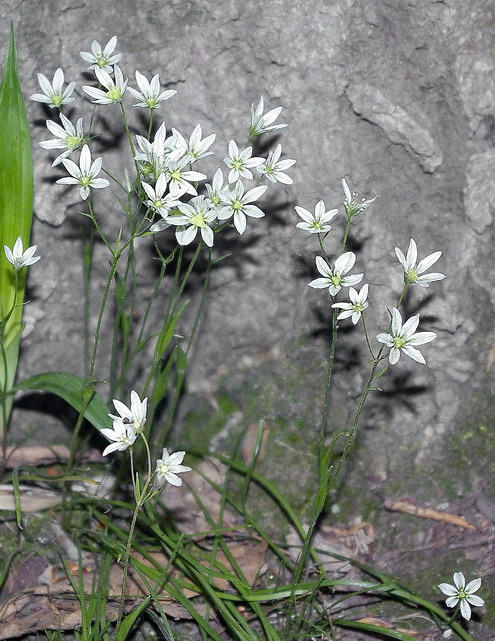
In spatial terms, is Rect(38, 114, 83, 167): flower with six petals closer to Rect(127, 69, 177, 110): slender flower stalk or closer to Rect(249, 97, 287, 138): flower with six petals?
Rect(127, 69, 177, 110): slender flower stalk

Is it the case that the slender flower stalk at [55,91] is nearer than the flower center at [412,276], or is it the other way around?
the flower center at [412,276]

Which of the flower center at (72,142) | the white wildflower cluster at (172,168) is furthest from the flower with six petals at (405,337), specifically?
the flower center at (72,142)

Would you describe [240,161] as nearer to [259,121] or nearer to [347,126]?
[259,121]

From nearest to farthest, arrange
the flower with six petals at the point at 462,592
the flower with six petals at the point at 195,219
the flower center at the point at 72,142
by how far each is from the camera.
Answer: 1. the flower with six petals at the point at 195,219
2. the flower center at the point at 72,142
3. the flower with six petals at the point at 462,592

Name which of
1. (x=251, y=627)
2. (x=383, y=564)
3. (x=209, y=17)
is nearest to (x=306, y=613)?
(x=251, y=627)

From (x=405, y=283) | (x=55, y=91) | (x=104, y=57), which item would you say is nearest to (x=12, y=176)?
(x=55, y=91)

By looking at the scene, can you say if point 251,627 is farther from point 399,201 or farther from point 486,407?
point 399,201

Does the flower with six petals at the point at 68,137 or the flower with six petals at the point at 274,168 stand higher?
the flower with six petals at the point at 68,137

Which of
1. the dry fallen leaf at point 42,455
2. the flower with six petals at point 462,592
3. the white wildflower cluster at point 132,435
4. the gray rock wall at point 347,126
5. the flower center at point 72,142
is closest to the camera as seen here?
the white wildflower cluster at point 132,435

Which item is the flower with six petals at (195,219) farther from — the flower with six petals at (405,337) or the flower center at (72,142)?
the flower with six petals at (405,337)
